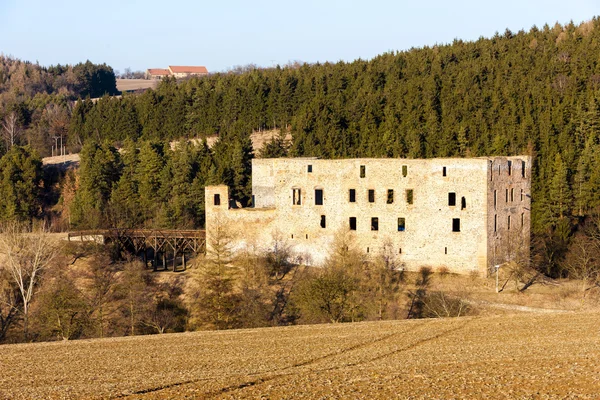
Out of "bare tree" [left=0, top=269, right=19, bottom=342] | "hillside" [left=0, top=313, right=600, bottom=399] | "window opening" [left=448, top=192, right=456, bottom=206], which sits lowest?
"bare tree" [left=0, top=269, right=19, bottom=342]

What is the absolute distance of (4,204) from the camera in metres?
59.6

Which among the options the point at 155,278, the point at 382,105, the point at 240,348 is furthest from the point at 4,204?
the point at 240,348

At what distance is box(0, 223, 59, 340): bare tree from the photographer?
1513 inches

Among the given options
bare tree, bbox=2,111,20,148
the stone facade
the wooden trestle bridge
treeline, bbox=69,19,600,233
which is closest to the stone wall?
the stone facade

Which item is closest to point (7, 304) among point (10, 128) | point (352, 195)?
point (352, 195)

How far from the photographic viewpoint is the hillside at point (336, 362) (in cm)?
1622

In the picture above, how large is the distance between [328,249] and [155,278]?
28.6ft

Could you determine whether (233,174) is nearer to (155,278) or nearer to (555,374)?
(155,278)

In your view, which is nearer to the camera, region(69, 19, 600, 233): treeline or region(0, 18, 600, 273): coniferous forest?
region(0, 18, 600, 273): coniferous forest

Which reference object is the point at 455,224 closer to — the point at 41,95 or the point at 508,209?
the point at 508,209

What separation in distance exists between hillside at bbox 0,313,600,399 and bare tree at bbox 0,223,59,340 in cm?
1316

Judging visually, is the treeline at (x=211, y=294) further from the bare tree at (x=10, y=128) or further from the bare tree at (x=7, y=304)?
the bare tree at (x=10, y=128)

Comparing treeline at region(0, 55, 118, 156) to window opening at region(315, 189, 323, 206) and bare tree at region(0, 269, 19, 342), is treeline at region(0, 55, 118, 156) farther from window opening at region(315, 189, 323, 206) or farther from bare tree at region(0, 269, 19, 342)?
window opening at region(315, 189, 323, 206)

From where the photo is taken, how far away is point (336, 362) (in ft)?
65.7
